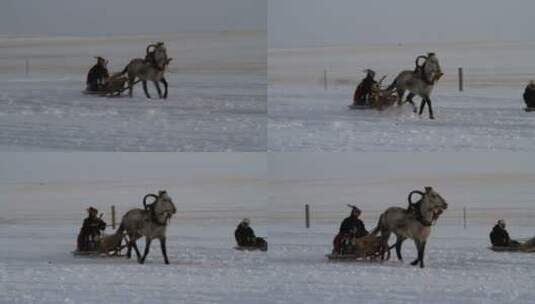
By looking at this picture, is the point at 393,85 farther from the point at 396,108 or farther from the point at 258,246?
the point at 258,246

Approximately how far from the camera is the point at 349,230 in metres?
3.26

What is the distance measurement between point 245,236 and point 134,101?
538mm

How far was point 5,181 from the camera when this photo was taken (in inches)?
132

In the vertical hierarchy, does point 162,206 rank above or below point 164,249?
above

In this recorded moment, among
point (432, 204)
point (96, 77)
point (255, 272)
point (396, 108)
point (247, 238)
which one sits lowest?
point (255, 272)

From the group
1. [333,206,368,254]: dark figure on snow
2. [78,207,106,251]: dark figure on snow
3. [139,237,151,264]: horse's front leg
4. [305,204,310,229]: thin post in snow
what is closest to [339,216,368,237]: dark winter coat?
[333,206,368,254]: dark figure on snow

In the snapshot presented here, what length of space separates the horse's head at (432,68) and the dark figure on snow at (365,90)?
16 centimetres

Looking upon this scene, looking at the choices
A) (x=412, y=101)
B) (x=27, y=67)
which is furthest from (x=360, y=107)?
(x=27, y=67)

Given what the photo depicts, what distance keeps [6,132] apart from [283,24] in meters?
0.91

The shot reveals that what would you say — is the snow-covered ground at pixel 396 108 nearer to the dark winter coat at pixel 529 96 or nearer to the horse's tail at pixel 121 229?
the dark winter coat at pixel 529 96

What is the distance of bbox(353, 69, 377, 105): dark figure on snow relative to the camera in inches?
128

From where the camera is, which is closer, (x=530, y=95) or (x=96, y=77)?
(x=530, y=95)

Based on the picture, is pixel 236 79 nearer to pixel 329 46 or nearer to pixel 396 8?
pixel 329 46

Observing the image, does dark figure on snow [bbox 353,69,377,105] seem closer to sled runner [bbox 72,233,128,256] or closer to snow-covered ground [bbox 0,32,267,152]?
snow-covered ground [bbox 0,32,267,152]
